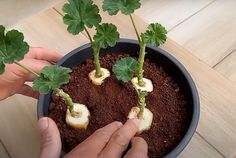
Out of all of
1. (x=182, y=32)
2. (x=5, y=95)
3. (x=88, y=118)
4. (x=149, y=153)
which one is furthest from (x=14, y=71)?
(x=182, y=32)

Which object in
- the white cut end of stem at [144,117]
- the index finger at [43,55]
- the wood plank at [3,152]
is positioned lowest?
the wood plank at [3,152]

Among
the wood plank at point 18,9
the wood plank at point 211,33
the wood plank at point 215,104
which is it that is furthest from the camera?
the wood plank at point 18,9

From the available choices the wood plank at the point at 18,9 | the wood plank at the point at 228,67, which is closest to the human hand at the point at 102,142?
the wood plank at the point at 228,67

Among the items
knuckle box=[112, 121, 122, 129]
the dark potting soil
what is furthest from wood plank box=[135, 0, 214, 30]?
knuckle box=[112, 121, 122, 129]

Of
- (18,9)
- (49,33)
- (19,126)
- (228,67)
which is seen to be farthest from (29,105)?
(228,67)

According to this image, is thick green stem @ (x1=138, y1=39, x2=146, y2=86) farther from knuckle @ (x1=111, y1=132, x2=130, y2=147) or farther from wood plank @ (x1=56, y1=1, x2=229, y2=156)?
wood plank @ (x1=56, y1=1, x2=229, y2=156)

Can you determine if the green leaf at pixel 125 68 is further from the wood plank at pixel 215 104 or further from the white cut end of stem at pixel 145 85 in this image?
the wood plank at pixel 215 104

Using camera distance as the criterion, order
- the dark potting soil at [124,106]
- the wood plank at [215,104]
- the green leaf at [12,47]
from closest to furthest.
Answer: the green leaf at [12,47] < the dark potting soil at [124,106] < the wood plank at [215,104]

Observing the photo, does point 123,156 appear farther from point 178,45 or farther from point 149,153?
point 178,45
